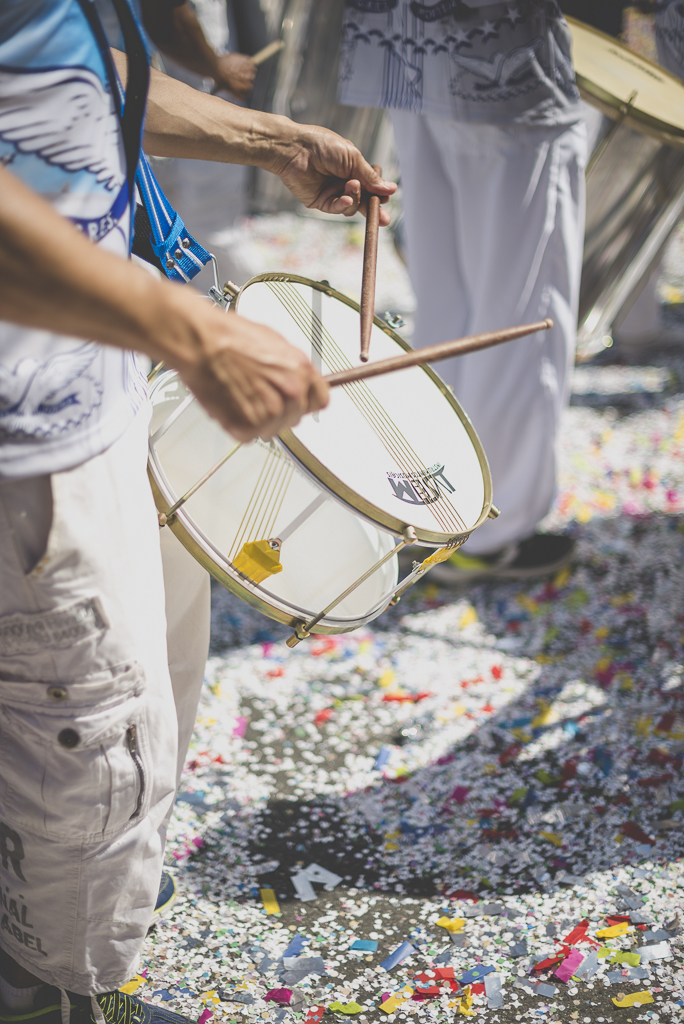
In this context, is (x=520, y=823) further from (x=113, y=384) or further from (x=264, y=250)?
(x=264, y=250)

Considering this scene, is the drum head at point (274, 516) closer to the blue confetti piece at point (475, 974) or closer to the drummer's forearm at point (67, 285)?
the drummer's forearm at point (67, 285)

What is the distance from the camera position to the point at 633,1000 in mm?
1273

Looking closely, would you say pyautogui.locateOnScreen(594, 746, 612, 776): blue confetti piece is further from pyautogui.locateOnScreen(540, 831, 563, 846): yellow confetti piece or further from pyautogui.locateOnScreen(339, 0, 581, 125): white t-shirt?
pyautogui.locateOnScreen(339, 0, 581, 125): white t-shirt

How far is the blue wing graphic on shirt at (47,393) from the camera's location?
0.79 meters

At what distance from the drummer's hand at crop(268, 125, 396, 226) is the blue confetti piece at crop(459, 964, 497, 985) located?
1.20 metres

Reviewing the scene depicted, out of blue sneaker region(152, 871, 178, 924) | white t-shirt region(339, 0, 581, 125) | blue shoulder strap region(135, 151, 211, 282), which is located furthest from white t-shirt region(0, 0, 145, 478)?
white t-shirt region(339, 0, 581, 125)

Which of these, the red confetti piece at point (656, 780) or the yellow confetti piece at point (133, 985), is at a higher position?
the red confetti piece at point (656, 780)

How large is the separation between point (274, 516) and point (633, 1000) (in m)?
0.92

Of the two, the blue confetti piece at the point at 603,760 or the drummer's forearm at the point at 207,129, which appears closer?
the drummer's forearm at the point at 207,129

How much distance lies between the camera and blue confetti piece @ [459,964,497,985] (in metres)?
1.31

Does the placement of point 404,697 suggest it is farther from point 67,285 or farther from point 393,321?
point 67,285

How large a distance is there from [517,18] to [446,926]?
183 centimetres

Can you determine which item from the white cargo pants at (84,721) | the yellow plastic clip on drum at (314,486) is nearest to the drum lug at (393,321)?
the yellow plastic clip on drum at (314,486)

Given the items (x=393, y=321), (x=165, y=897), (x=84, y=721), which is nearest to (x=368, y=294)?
(x=393, y=321)
